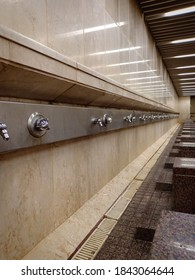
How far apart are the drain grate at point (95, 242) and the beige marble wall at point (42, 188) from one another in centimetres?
25

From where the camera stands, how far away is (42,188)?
1373 mm

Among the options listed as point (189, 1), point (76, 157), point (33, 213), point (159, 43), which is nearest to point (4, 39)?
point (33, 213)

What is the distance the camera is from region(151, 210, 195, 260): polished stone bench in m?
0.72

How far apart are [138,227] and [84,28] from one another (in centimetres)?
156

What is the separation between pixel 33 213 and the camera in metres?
1.29

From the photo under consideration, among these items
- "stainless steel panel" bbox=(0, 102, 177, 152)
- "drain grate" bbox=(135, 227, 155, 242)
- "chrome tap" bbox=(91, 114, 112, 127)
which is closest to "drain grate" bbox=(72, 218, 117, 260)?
"drain grate" bbox=(135, 227, 155, 242)

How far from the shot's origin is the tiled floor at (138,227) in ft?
3.80

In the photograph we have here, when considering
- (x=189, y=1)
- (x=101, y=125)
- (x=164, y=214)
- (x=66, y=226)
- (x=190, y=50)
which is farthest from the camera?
(x=190, y=50)

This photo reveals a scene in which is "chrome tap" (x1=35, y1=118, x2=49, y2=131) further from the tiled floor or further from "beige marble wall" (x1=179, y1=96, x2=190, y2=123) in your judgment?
"beige marble wall" (x1=179, y1=96, x2=190, y2=123)

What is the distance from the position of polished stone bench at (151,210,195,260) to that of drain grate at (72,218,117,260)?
1.71 ft

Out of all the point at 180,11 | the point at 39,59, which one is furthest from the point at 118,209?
the point at 180,11

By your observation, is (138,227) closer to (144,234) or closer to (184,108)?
(144,234)
